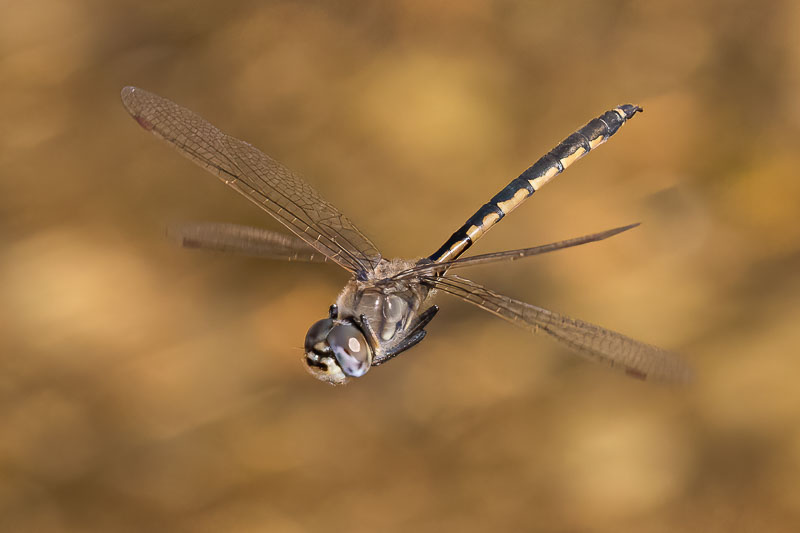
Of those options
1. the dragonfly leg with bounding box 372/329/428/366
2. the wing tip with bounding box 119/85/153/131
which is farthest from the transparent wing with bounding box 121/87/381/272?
the dragonfly leg with bounding box 372/329/428/366

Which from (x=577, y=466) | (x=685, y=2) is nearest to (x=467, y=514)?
(x=577, y=466)

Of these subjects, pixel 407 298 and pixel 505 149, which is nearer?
pixel 407 298

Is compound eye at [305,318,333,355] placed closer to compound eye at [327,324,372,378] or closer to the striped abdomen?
compound eye at [327,324,372,378]

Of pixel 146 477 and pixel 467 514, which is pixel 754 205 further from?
pixel 146 477

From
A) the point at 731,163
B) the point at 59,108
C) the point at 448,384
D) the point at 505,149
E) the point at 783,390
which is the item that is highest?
the point at 59,108

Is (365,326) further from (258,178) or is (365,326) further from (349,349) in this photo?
(258,178)

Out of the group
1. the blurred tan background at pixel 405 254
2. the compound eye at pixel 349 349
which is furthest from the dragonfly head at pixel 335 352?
the blurred tan background at pixel 405 254

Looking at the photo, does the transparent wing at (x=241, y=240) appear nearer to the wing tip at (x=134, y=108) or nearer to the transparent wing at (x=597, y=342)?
the wing tip at (x=134, y=108)
